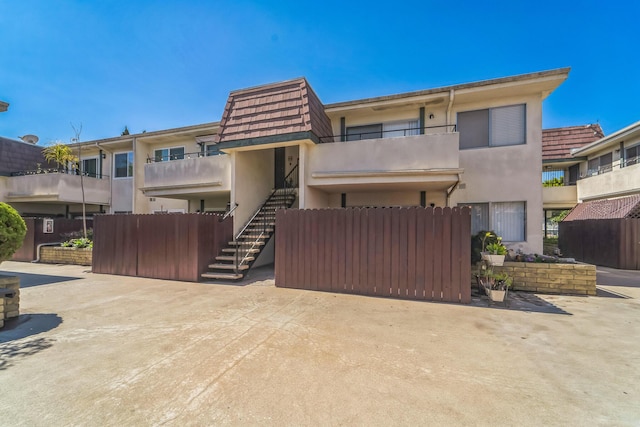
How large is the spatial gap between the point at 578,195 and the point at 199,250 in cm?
2061

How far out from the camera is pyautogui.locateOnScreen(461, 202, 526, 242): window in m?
9.27

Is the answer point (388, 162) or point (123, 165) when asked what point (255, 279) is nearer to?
point (388, 162)

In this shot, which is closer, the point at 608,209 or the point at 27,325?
the point at 27,325

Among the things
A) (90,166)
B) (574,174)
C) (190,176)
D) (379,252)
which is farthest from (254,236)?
(574,174)

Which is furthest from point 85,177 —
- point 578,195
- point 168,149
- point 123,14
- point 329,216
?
point 578,195

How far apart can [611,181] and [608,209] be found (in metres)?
1.96

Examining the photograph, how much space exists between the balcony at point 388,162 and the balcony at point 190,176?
3.72 m

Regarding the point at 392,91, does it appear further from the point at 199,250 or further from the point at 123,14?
the point at 123,14

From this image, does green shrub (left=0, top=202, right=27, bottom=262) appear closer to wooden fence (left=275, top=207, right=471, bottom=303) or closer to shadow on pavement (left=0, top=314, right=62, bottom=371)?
shadow on pavement (left=0, top=314, right=62, bottom=371)

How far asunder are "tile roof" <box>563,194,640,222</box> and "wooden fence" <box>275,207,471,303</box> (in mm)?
10757

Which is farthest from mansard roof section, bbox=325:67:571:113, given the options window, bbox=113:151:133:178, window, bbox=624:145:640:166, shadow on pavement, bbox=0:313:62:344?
window, bbox=113:151:133:178

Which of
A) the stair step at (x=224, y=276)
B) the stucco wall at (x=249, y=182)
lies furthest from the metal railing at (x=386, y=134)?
the stair step at (x=224, y=276)

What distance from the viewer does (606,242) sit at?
11570 millimetres

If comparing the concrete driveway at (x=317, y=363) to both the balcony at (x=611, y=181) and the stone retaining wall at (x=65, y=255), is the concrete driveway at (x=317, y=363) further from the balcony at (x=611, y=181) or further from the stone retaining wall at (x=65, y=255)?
the balcony at (x=611, y=181)
